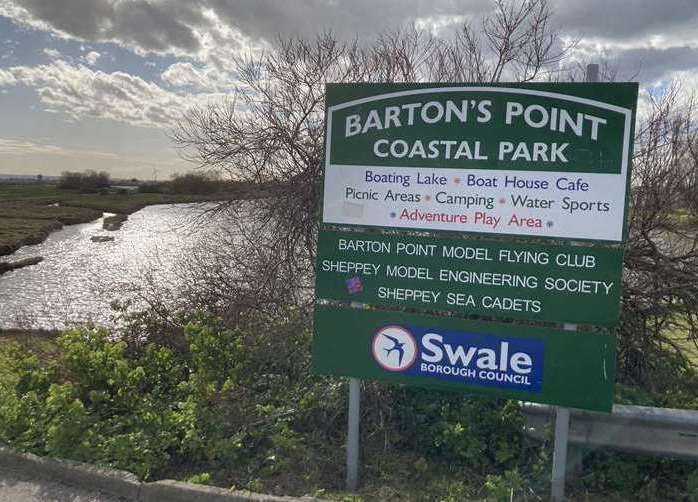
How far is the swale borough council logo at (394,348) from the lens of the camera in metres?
3.50

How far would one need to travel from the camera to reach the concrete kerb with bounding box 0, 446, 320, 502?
10.5 ft

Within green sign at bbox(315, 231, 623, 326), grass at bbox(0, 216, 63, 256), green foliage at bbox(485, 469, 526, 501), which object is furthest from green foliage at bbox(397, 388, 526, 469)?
grass at bbox(0, 216, 63, 256)

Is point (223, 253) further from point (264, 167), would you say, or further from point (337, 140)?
point (337, 140)

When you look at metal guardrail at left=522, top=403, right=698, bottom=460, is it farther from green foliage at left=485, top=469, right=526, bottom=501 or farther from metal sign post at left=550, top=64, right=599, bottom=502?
green foliage at left=485, top=469, right=526, bottom=501

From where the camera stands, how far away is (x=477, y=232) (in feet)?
10.9

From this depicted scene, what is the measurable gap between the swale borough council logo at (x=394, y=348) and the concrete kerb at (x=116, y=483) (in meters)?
0.95

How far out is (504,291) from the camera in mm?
3303

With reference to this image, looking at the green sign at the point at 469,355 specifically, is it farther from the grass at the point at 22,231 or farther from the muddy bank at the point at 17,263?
the grass at the point at 22,231

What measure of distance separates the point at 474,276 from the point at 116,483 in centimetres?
259

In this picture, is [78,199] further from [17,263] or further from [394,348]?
[394,348]

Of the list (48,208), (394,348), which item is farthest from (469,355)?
(48,208)

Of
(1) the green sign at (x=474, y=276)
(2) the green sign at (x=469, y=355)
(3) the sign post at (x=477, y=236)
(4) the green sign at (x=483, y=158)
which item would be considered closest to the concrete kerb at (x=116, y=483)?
(3) the sign post at (x=477, y=236)

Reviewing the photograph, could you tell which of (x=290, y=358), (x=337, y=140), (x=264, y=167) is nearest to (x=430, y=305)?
(x=337, y=140)

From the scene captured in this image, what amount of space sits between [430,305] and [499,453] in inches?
44.9
